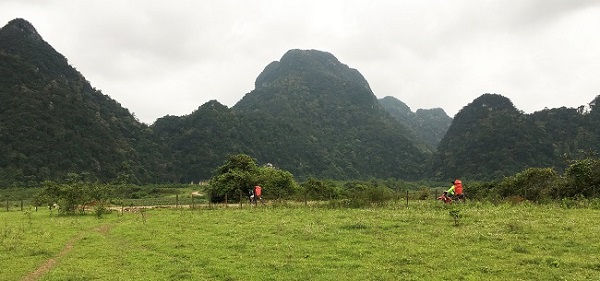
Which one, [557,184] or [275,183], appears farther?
[275,183]

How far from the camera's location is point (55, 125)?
106 meters

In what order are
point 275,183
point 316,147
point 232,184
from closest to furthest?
point 232,184 < point 275,183 < point 316,147

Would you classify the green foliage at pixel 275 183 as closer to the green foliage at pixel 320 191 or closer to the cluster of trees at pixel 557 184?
the green foliage at pixel 320 191

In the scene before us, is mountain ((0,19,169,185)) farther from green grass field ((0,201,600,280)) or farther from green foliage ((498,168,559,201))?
green foliage ((498,168,559,201))

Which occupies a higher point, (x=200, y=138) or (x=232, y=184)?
(x=200, y=138)

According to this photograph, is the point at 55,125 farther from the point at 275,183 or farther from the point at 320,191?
the point at 320,191

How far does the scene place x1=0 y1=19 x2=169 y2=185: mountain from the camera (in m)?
98.2

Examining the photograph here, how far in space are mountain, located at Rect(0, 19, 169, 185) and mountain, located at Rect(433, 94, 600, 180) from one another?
300ft

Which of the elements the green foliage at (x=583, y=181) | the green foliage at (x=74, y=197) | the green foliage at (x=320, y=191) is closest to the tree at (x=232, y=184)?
the green foliage at (x=320, y=191)

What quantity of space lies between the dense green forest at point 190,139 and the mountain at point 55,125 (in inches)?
10.8

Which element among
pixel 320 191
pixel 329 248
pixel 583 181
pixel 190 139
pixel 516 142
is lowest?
pixel 329 248

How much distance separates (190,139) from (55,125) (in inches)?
1650

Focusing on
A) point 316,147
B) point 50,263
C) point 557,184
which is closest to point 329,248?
point 50,263

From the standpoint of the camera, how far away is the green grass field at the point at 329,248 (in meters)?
14.6
